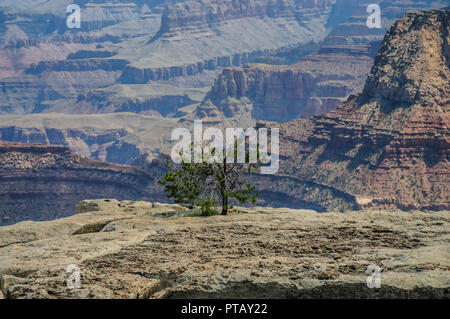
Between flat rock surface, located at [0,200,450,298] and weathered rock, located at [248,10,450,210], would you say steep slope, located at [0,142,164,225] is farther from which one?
flat rock surface, located at [0,200,450,298]

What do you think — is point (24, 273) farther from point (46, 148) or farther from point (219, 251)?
point (46, 148)

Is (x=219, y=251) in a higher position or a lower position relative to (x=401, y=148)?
higher

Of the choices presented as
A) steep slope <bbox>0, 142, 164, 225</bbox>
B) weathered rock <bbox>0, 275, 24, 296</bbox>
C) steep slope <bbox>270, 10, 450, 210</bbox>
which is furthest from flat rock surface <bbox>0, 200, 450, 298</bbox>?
steep slope <bbox>0, 142, 164, 225</bbox>

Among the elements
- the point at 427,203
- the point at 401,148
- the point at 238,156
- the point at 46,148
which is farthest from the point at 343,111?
the point at 238,156

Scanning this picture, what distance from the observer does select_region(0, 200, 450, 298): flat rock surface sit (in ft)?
39.9

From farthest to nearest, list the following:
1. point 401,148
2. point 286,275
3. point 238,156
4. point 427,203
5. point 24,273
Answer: point 401,148, point 427,203, point 238,156, point 24,273, point 286,275

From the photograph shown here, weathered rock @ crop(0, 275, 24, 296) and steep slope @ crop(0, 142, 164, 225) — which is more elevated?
weathered rock @ crop(0, 275, 24, 296)

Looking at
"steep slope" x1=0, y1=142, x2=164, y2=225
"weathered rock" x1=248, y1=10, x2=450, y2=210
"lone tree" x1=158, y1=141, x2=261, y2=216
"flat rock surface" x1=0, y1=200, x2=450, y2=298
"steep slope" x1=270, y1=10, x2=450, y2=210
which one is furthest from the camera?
"steep slope" x1=0, y1=142, x2=164, y2=225

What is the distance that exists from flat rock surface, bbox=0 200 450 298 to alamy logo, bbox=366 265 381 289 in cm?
7

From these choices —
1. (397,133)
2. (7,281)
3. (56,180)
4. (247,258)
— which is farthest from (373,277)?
(56,180)

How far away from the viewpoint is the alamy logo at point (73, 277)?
1273 cm

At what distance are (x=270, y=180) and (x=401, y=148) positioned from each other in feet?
93.3

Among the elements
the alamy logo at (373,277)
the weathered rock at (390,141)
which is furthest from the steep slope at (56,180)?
the alamy logo at (373,277)
